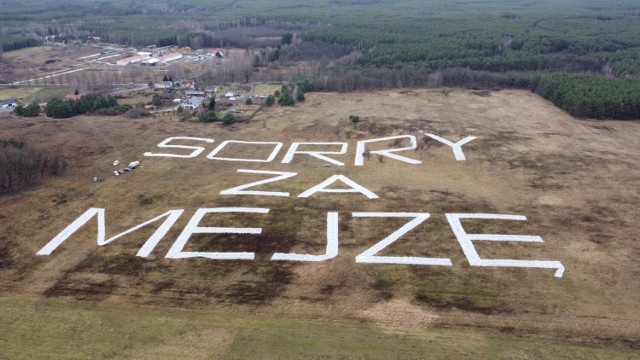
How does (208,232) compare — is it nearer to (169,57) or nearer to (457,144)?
(457,144)

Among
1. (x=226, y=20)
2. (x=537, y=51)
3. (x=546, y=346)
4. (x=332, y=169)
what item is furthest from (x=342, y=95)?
(x=226, y=20)

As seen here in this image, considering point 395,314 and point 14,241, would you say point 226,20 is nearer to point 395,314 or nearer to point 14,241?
point 14,241

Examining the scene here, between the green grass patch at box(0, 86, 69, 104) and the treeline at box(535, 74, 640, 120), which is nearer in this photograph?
the treeline at box(535, 74, 640, 120)

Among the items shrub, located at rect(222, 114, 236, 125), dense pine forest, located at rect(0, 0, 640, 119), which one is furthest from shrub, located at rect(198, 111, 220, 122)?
dense pine forest, located at rect(0, 0, 640, 119)

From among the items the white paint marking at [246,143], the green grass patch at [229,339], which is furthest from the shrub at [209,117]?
the green grass patch at [229,339]

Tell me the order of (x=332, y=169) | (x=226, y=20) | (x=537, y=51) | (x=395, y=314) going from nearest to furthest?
(x=395, y=314)
(x=332, y=169)
(x=537, y=51)
(x=226, y=20)

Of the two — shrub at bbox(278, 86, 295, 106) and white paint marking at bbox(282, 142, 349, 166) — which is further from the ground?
shrub at bbox(278, 86, 295, 106)

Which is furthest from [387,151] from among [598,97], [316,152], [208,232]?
[598,97]

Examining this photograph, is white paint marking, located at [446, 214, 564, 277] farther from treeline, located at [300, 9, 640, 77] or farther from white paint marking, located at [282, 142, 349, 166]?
treeline, located at [300, 9, 640, 77]
